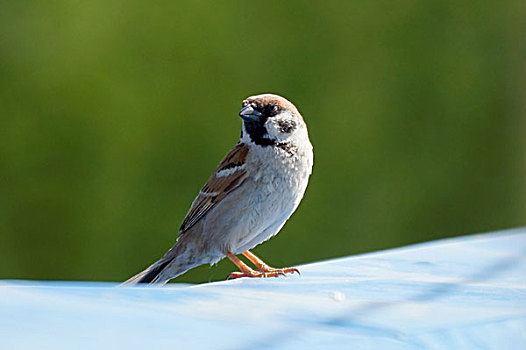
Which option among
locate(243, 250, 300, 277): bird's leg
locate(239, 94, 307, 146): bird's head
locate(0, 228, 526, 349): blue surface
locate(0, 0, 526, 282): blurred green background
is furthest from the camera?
locate(0, 0, 526, 282): blurred green background

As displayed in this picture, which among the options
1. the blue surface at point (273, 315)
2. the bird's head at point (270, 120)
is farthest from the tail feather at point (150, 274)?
the blue surface at point (273, 315)

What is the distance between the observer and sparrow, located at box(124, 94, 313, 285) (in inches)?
69.8

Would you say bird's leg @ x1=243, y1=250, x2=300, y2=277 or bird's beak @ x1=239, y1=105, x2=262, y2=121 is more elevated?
bird's beak @ x1=239, y1=105, x2=262, y2=121

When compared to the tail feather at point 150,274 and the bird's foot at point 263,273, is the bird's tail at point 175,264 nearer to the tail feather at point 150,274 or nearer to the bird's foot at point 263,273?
the tail feather at point 150,274

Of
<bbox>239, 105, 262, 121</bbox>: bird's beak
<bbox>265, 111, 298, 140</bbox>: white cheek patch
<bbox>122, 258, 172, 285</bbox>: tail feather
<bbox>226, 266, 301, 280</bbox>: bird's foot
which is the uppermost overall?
<bbox>239, 105, 262, 121</bbox>: bird's beak

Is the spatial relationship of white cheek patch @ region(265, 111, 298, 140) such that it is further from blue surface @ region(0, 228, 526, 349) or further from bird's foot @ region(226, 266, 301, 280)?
blue surface @ region(0, 228, 526, 349)

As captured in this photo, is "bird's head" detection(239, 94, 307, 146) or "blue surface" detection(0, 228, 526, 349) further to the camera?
"bird's head" detection(239, 94, 307, 146)

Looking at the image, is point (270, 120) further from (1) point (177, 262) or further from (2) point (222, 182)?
(1) point (177, 262)

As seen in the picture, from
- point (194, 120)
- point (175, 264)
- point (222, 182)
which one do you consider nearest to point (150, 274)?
point (175, 264)

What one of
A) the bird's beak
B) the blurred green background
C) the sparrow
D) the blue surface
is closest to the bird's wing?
the sparrow

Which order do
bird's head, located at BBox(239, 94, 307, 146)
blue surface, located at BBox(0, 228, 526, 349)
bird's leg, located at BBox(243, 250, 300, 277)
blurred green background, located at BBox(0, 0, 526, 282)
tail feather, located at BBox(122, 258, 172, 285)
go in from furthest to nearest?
blurred green background, located at BBox(0, 0, 526, 282), tail feather, located at BBox(122, 258, 172, 285), bird's head, located at BBox(239, 94, 307, 146), bird's leg, located at BBox(243, 250, 300, 277), blue surface, located at BBox(0, 228, 526, 349)

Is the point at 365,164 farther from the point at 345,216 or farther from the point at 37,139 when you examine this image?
the point at 37,139

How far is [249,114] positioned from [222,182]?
0.74ft

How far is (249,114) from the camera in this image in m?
1.71
